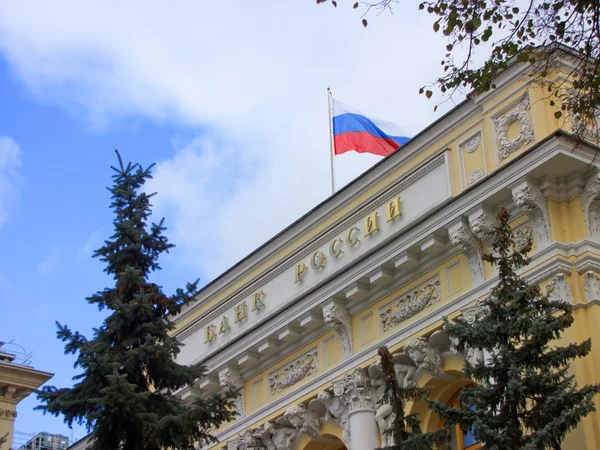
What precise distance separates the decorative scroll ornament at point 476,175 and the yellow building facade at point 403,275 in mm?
25

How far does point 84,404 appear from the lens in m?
17.9

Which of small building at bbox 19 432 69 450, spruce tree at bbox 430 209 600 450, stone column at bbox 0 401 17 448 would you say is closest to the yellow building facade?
spruce tree at bbox 430 209 600 450

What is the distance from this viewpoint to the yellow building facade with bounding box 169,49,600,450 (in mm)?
19344

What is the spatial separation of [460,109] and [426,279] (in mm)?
3226

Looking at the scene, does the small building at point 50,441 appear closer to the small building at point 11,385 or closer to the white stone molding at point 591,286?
the small building at point 11,385

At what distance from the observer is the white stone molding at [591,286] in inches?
739

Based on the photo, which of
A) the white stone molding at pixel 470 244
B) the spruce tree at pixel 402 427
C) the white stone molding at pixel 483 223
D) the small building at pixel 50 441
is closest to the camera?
the spruce tree at pixel 402 427

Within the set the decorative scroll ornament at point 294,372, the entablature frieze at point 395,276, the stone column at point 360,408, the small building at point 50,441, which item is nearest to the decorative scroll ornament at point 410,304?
the entablature frieze at point 395,276

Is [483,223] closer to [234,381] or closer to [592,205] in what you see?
[592,205]

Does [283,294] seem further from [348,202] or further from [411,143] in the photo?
[411,143]


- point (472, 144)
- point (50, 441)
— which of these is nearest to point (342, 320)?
point (472, 144)

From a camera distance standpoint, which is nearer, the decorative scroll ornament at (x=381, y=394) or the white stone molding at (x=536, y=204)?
the white stone molding at (x=536, y=204)

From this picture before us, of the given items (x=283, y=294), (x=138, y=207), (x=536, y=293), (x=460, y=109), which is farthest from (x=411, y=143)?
(x=536, y=293)

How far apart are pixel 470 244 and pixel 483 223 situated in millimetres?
488
